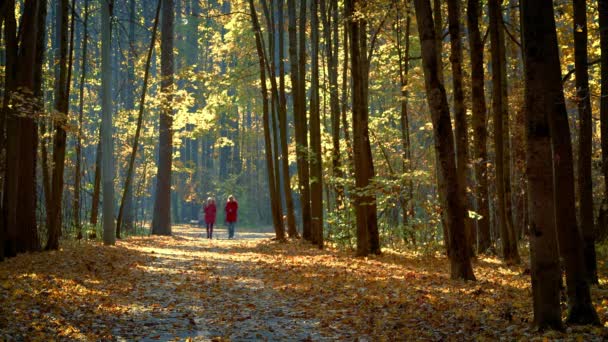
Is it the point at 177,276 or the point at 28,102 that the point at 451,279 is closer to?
the point at 177,276

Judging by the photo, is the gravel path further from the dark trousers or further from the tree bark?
the dark trousers

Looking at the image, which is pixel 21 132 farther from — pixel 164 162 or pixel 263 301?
pixel 164 162

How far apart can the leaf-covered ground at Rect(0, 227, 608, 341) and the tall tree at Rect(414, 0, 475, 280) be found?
53 centimetres

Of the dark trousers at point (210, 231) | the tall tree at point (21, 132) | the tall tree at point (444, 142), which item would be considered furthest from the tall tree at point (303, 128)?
the tall tree at point (444, 142)

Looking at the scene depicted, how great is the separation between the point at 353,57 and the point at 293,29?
613cm

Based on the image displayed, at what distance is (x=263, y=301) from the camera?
9.50 metres

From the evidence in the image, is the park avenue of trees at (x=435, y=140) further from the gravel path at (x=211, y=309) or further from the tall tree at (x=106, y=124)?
the gravel path at (x=211, y=309)

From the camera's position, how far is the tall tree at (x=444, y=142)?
33.8 feet

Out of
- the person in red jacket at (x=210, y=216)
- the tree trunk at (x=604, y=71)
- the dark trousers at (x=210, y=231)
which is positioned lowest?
the dark trousers at (x=210, y=231)

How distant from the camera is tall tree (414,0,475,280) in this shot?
10289 millimetres

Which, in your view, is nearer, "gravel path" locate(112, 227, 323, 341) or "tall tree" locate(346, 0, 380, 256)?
"gravel path" locate(112, 227, 323, 341)

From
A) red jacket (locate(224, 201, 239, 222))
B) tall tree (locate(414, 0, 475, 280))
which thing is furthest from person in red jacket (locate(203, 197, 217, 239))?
tall tree (locate(414, 0, 475, 280))

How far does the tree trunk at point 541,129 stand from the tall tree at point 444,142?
420cm

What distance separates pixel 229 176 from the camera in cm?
5584
